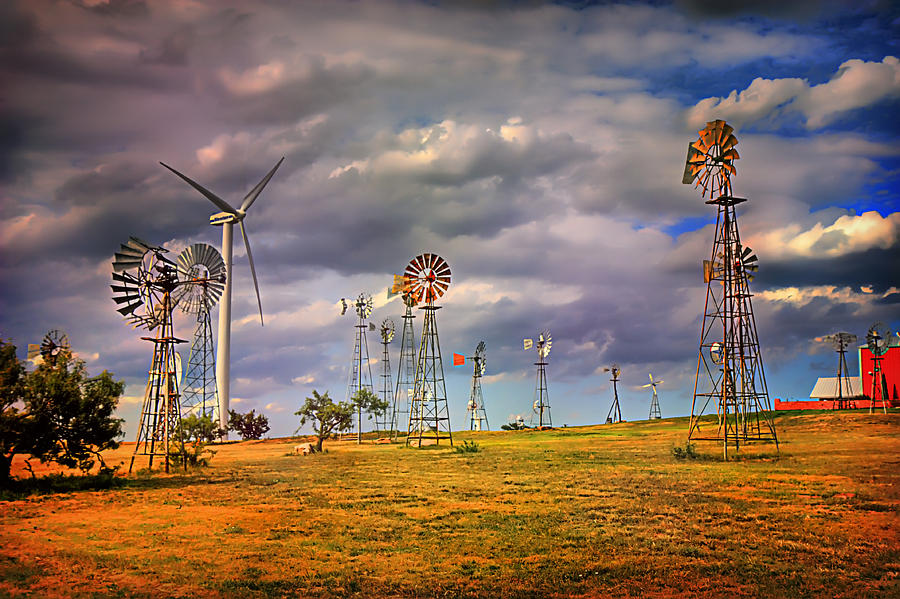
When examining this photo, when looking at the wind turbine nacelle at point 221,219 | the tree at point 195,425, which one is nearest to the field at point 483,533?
the tree at point 195,425

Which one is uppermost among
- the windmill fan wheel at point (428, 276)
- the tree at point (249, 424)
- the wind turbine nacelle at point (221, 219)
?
the wind turbine nacelle at point (221, 219)

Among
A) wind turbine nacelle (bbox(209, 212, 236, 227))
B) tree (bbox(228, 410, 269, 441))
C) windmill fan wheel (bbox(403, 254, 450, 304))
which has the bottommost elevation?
tree (bbox(228, 410, 269, 441))

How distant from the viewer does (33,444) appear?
29.3 meters

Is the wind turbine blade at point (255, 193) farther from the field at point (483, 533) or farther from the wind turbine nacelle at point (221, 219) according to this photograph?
the field at point (483, 533)

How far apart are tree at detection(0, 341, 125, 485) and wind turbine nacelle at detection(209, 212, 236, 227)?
51878 mm

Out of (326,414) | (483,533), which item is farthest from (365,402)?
(483,533)

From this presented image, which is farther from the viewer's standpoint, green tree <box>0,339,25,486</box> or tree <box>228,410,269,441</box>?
tree <box>228,410,269,441</box>

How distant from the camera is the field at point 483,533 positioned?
54.2ft

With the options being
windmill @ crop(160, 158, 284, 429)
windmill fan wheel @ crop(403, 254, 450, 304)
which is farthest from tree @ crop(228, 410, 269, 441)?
windmill fan wheel @ crop(403, 254, 450, 304)

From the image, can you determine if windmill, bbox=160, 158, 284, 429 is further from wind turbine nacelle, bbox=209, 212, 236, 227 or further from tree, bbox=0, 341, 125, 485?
tree, bbox=0, 341, 125, 485

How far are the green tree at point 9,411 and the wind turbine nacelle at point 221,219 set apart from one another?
174 ft

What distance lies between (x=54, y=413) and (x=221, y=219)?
5710 cm

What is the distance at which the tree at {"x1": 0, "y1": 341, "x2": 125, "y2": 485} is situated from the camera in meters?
29.1

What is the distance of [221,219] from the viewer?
84188 millimetres
